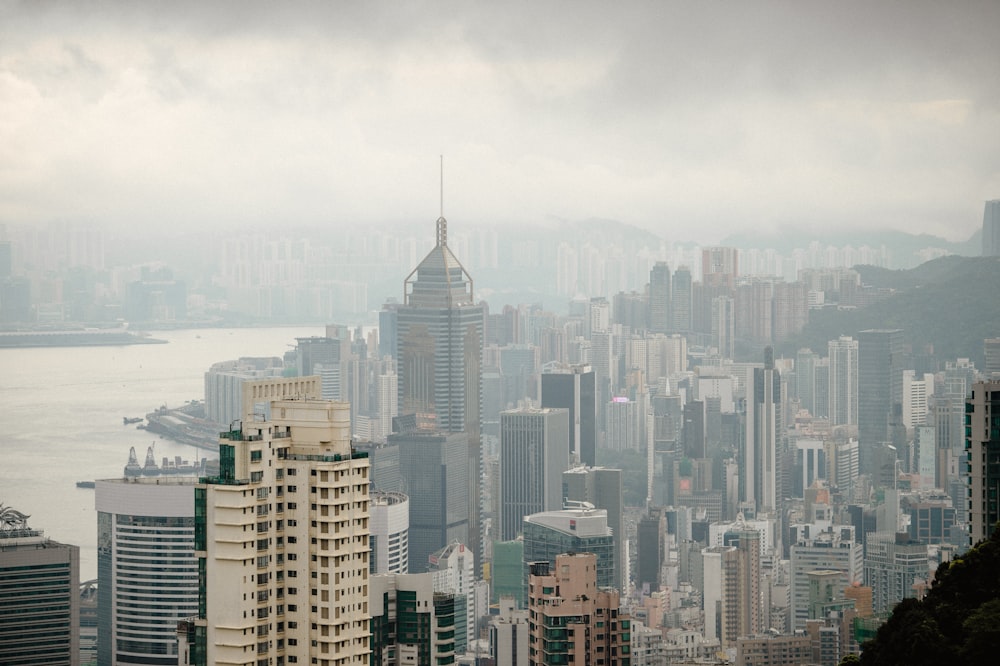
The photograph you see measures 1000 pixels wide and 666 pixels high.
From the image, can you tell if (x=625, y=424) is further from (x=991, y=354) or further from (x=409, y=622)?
(x=409, y=622)

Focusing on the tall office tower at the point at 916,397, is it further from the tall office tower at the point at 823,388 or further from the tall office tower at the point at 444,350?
the tall office tower at the point at 444,350

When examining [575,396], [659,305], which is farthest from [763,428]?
[575,396]

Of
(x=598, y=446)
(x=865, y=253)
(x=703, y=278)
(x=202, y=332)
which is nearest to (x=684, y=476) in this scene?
(x=598, y=446)

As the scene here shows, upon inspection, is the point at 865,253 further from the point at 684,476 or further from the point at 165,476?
the point at 165,476

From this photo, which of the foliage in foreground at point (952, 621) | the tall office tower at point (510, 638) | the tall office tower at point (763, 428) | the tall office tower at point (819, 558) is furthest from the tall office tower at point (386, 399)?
the foliage in foreground at point (952, 621)

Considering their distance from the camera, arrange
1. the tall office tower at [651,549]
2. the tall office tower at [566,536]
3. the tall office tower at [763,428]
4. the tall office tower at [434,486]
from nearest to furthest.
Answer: the tall office tower at [566,536] < the tall office tower at [651,549] < the tall office tower at [434,486] < the tall office tower at [763,428]

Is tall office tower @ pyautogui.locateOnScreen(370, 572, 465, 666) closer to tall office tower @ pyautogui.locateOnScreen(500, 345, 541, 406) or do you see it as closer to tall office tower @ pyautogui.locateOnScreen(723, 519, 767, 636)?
tall office tower @ pyautogui.locateOnScreen(723, 519, 767, 636)
